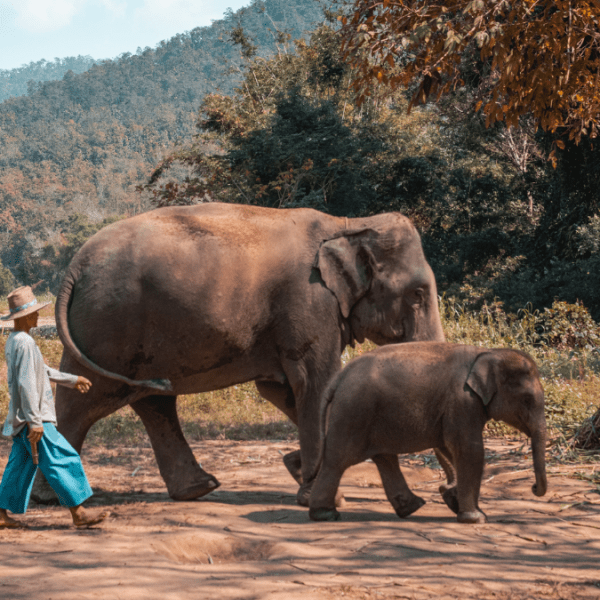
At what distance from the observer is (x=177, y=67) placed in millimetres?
122562

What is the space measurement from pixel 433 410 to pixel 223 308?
1516 millimetres

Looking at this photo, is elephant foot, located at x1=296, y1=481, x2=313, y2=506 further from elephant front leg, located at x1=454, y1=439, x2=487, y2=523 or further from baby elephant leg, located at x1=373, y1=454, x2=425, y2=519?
elephant front leg, located at x1=454, y1=439, x2=487, y2=523

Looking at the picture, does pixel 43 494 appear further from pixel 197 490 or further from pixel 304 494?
pixel 304 494

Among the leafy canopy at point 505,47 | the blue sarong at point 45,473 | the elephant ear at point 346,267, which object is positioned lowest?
the blue sarong at point 45,473

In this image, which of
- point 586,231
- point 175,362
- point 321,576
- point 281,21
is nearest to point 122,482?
point 175,362

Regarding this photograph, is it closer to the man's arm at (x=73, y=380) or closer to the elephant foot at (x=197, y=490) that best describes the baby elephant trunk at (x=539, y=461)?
the elephant foot at (x=197, y=490)

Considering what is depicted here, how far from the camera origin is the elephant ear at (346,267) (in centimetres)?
523

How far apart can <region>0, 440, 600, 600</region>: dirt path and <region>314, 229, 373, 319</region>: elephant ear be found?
145 cm

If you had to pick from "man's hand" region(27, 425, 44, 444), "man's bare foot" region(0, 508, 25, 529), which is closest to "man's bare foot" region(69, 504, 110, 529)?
"man's bare foot" region(0, 508, 25, 529)

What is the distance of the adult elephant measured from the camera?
16.1 feet

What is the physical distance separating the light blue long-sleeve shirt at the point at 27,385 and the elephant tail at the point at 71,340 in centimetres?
26

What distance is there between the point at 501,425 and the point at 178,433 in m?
3.80

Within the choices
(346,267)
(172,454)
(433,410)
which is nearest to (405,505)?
(433,410)

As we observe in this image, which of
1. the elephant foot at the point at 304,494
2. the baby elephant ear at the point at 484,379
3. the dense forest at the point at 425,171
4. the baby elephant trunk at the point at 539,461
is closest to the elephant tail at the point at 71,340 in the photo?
the elephant foot at the point at 304,494
